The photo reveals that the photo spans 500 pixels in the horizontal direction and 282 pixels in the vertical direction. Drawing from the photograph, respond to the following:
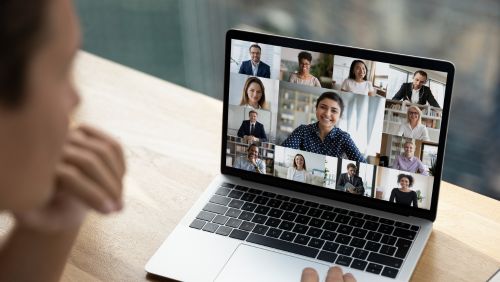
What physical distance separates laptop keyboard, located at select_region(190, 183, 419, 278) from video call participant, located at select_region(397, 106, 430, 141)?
13 cm

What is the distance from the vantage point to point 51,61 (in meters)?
0.48

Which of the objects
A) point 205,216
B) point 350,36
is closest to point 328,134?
point 205,216

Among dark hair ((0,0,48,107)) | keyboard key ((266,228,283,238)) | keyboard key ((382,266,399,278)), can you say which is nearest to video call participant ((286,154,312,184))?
keyboard key ((266,228,283,238))

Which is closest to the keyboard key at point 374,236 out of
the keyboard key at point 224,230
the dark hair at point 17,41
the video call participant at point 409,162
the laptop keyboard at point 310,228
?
the laptop keyboard at point 310,228

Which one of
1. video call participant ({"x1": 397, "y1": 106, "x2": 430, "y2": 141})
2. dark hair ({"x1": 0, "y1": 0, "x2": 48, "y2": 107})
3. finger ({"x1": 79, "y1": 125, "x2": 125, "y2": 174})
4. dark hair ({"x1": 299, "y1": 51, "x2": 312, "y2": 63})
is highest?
dark hair ({"x1": 0, "y1": 0, "x2": 48, "y2": 107})

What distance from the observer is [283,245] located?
112 cm

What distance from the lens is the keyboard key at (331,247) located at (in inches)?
43.4

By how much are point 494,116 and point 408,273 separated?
107 centimetres

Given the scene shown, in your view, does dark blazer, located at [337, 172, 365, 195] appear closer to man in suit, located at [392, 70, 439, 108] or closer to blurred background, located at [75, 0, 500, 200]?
man in suit, located at [392, 70, 439, 108]

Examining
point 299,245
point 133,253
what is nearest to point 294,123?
point 299,245

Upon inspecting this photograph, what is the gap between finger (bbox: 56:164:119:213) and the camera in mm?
603

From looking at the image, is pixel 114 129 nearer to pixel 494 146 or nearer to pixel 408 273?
pixel 408 273

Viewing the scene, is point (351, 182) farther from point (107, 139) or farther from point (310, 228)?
point (107, 139)

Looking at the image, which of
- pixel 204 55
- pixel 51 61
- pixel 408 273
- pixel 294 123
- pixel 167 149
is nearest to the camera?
pixel 51 61
